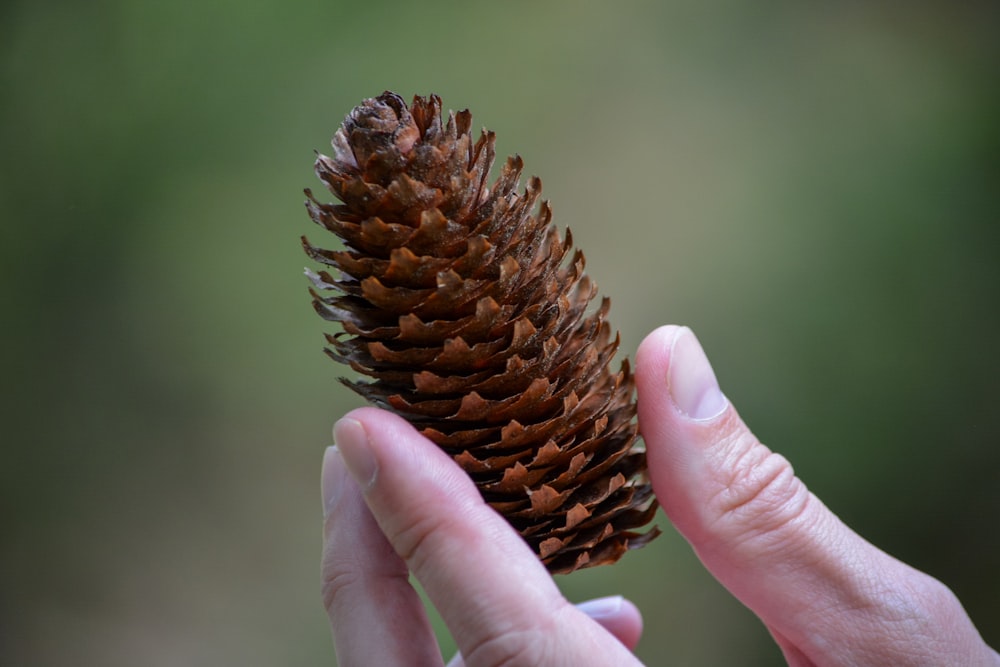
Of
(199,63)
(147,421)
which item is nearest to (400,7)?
(199,63)

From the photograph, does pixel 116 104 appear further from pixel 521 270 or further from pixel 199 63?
pixel 521 270

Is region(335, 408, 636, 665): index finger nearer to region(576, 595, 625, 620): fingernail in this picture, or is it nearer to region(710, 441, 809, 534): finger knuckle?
region(710, 441, 809, 534): finger knuckle

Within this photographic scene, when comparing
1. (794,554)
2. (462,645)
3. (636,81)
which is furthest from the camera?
(636,81)

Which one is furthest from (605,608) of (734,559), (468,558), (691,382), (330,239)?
(330,239)

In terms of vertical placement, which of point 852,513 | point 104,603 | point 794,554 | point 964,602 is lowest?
point 104,603

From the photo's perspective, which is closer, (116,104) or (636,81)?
(116,104)

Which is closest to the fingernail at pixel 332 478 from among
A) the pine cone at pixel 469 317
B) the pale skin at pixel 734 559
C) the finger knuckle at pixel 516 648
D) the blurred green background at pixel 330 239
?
the pale skin at pixel 734 559

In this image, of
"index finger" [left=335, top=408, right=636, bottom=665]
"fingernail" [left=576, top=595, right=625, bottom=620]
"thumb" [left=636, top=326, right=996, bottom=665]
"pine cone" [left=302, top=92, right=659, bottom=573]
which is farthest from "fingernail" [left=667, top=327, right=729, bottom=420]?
"fingernail" [left=576, top=595, right=625, bottom=620]

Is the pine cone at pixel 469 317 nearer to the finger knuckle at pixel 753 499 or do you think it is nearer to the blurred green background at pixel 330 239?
the finger knuckle at pixel 753 499
